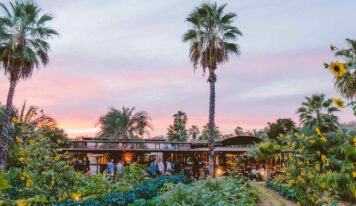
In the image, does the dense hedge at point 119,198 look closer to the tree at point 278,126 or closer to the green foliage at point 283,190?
the green foliage at point 283,190

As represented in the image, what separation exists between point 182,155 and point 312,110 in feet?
47.2

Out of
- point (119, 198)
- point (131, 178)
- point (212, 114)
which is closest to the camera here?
point (119, 198)

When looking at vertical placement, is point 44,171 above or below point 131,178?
above

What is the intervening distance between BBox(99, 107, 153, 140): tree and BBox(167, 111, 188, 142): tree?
21036mm

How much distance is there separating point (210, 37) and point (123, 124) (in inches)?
932

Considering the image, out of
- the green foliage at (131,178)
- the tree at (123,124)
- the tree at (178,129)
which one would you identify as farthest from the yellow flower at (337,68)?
the tree at (178,129)

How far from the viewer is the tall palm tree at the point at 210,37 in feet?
73.3

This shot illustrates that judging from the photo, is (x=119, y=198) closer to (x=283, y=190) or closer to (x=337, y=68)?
(x=337, y=68)

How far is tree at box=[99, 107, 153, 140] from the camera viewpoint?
4284 centimetres

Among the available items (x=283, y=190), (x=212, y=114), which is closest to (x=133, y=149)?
(x=212, y=114)

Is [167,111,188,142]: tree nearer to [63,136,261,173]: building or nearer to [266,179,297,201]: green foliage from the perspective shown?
[63,136,261,173]: building

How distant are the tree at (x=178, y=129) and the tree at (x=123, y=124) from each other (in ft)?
69.0

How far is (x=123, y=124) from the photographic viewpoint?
141ft

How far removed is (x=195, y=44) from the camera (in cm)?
2294
